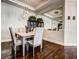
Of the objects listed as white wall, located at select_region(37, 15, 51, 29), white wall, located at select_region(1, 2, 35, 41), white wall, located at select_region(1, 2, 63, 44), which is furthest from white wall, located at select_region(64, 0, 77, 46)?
white wall, located at select_region(1, 2, 35, 41)

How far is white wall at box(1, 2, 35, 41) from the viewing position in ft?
23.2

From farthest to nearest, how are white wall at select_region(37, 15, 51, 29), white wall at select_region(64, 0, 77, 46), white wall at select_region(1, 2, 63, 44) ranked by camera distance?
white wall at select_region(37, 15, 51, 29), white wall at select_region(1, 2, 63, 44), white wall at select_region(64, 0, 77, 46)

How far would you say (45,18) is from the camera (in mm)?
10445

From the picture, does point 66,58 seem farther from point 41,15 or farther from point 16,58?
point 41,15

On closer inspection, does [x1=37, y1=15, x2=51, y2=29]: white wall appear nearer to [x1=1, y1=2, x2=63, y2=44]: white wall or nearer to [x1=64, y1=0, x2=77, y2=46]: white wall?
[x1=1, y1=2, x2=63, y2=44]: white wall

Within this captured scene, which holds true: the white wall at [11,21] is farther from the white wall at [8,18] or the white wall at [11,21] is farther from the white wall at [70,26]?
the white wall at [70,26]

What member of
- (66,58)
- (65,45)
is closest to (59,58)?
(66,58)

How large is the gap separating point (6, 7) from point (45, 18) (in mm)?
4178

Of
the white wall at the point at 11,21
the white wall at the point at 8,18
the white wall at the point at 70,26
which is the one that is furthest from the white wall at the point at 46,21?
the white wall at the point at 70,26

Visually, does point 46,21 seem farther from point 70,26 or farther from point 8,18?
point 70,26

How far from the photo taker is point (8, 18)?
754cm

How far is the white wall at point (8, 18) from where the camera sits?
708 cm

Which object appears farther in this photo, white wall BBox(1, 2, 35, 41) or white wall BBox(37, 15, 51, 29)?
white wall BBox(37, 15, 51, 29)

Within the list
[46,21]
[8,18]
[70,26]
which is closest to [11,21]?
[8,18]
